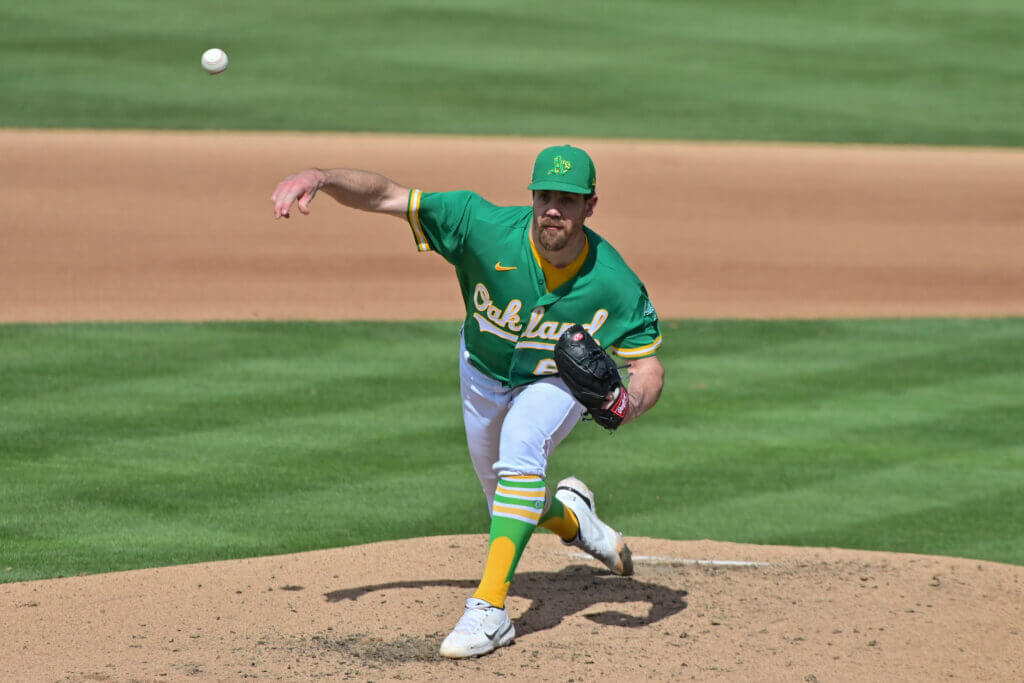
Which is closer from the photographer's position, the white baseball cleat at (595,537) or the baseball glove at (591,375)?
the baseball glove at (591,375)

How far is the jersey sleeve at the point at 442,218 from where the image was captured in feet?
19.2

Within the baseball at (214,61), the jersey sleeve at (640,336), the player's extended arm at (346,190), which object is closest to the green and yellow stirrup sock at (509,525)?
the jersey sleeve at (640,336)

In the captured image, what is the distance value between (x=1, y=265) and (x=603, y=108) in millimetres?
7197

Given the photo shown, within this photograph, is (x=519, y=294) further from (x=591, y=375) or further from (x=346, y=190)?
(x=346, y=190)

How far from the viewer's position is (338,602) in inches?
240

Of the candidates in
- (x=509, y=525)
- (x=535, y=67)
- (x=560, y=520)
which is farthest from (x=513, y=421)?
→ (x=535, y=67)

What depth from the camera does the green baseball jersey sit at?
572 centimetres

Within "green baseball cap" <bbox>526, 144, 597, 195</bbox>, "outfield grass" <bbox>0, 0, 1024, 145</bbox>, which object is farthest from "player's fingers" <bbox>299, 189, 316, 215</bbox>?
"outfield grass" <bbox>0, 0, 1024, 145</bbox>

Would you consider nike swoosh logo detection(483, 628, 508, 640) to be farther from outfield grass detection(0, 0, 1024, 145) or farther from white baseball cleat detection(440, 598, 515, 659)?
outfield grass detection(0, 0, 1024, 145)

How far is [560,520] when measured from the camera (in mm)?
6172

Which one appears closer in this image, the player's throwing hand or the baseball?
the player's throwing hand

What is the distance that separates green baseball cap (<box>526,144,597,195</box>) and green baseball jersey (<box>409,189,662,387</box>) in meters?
0.33

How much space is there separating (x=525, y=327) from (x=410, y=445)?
119 inches

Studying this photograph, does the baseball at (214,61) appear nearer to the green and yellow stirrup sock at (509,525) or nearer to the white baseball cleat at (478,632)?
the green and yellow stirrup sock at (509,525)
